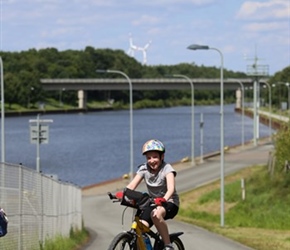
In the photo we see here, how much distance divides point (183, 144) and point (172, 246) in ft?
283

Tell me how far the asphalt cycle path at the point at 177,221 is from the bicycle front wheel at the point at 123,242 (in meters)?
0.74

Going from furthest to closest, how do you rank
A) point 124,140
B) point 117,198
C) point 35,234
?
1. point 124,140
2. point 35,234
3. point 117,198

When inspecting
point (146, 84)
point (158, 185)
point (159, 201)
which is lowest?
point (159, 201)

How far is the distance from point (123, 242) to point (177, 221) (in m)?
23.2

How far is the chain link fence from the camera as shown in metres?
12.5

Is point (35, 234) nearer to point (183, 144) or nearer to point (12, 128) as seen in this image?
point (183, 144)

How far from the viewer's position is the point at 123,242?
9.59 meters

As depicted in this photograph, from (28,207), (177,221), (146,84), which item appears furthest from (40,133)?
(146,84)

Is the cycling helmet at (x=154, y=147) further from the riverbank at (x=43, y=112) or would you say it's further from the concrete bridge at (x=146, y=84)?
the riverbank at (x=43, y=112)

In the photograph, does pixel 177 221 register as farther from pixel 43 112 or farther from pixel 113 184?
pixel 43 112

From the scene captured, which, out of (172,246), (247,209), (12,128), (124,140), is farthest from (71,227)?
(12,128)

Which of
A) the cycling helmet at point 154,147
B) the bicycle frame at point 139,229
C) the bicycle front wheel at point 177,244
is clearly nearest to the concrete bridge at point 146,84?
the bicycle front wheel at point 177,244

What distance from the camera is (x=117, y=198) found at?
32.0 ft

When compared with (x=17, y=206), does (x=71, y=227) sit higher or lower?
lower
